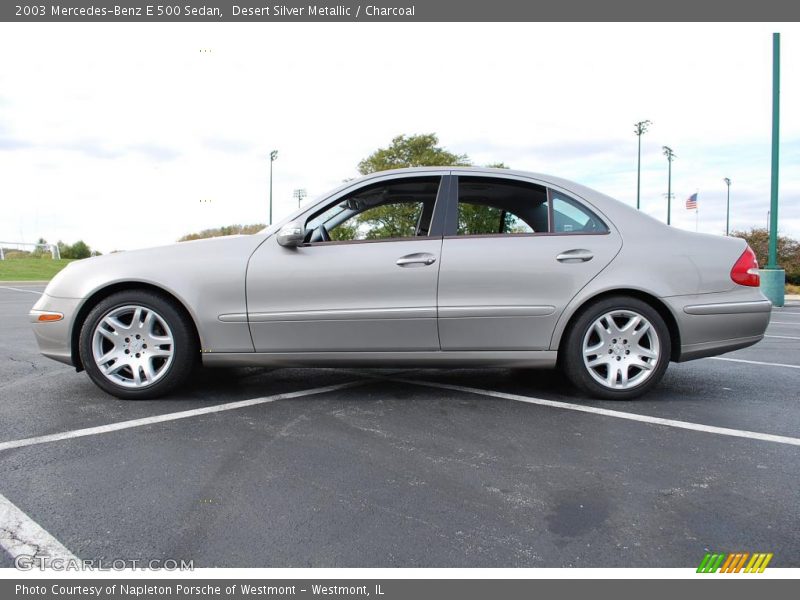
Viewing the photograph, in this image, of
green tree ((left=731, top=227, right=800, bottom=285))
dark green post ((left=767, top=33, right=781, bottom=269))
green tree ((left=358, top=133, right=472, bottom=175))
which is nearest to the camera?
dark green post ((left=767, top=33, right=781, bottom=269))

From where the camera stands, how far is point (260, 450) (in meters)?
2.82

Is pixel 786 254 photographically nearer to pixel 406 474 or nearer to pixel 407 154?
pixel 407 154

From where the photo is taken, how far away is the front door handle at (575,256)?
373 cm

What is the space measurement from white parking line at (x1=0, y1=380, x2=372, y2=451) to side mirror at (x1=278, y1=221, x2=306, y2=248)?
1.06m

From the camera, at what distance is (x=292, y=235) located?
11.9ft

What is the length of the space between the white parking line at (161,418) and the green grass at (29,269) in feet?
71.3

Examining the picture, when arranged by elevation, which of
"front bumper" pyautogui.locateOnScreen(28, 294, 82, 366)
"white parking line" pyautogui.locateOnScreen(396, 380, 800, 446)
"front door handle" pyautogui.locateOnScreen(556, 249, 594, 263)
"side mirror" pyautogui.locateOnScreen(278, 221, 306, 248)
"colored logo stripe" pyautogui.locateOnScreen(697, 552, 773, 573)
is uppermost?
"side mirror" pyautogui.locateOnScreen(278, 221, 306, 248)

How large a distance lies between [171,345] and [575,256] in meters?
2.75

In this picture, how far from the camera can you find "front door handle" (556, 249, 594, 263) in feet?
12.2

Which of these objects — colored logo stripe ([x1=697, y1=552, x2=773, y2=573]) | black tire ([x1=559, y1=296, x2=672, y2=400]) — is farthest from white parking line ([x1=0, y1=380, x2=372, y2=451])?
colored logo stripe ([x1=697, y1=552, x2=773, y2=573])

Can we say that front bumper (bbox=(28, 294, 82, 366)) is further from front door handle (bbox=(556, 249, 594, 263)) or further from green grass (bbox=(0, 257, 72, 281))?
green grass (bbox=(0, 257, 72, 281))

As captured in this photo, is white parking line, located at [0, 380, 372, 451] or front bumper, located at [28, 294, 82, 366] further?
front bumper, located at [28, 294, 82, 366]

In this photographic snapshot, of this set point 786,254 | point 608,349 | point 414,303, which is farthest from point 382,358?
point 786,254

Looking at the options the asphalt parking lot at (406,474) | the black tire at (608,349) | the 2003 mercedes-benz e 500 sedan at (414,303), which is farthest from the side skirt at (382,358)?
the asphalt parking lot at (406,474)
